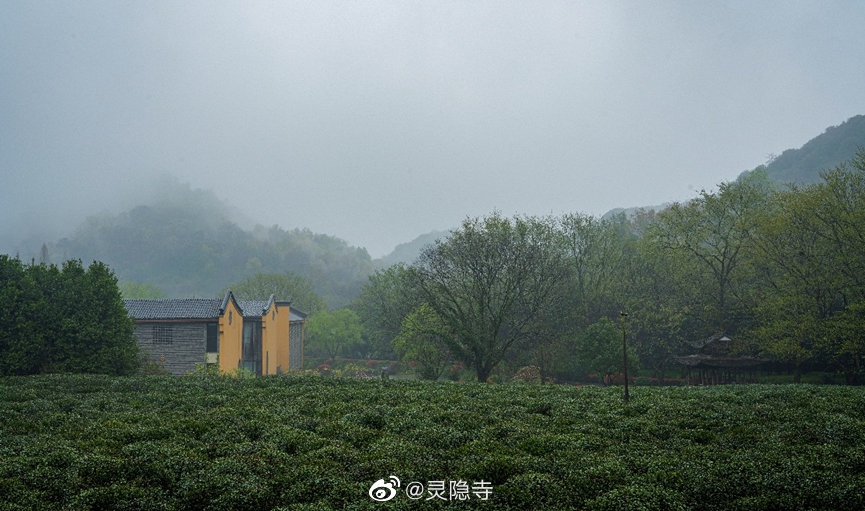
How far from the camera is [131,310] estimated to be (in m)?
41.5

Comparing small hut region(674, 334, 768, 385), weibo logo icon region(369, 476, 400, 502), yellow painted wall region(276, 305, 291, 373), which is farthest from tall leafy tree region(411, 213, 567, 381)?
weibo logo icon region(369, 476, 400, 502)

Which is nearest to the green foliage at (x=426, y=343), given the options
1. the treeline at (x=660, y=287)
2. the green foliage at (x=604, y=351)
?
the treeline at (x=660, y=287)

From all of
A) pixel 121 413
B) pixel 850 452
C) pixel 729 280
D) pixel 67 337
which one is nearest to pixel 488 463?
pixel 850 452

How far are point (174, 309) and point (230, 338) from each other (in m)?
4.78

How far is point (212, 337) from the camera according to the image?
40.8 m

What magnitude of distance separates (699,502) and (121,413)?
1803 centimetres

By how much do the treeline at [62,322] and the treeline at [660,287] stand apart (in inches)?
808

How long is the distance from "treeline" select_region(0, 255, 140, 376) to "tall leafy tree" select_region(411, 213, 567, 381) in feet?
67.4

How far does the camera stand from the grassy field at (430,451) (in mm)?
10867

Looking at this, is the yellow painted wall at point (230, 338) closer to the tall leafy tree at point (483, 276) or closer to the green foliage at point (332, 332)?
the tall leafy tree at point (483, 276)

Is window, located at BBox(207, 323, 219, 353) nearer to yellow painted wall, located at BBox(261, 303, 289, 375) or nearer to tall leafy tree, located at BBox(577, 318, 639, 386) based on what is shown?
yellow painted wall, located at BBox(261, 303, 289, 375)

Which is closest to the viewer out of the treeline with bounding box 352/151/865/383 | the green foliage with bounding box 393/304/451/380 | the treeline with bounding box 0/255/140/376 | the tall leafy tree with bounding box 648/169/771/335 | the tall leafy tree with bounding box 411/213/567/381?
the treeline with bounding box 0/255/140/376

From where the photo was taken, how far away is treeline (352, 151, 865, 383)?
122 feet

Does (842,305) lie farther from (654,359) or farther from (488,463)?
(488,463)
